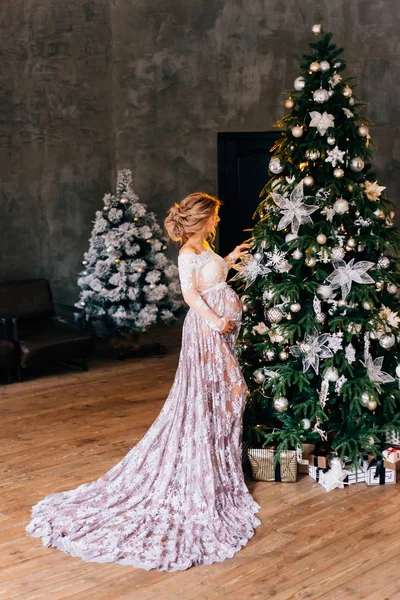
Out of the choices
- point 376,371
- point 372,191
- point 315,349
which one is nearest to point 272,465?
point 315,349

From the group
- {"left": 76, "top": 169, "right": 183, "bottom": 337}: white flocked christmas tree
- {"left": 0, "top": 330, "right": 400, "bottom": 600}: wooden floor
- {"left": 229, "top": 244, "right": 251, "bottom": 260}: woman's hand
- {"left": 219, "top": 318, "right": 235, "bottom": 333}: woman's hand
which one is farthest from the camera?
{"left": 76, "top": 169, "right": 183, "bottom": 337}: white flocked christmas tree

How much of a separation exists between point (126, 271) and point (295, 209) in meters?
3.73

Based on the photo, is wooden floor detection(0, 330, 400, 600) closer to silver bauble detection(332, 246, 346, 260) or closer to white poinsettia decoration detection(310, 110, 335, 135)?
silver bauble detection(332, 246, 346, 260)

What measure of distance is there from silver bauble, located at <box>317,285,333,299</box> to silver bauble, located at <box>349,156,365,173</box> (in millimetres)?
780

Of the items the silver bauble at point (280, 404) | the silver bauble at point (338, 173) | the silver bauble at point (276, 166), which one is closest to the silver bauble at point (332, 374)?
the silver bauble at point (280, 404)

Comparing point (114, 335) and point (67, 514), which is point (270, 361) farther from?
point (114, 335)

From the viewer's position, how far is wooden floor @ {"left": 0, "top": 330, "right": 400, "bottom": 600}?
3.83 m

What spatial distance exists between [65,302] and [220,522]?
551 centimetres

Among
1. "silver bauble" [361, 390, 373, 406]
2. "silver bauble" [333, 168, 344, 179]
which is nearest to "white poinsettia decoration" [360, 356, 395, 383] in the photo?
"silver bauble" [361, 390, 373, 406]

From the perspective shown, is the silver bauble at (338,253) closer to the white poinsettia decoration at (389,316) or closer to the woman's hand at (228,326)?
the white poinsettia decoration at (389,316)

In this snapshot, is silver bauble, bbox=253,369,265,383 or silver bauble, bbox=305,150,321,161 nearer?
silver bauble, bbox=305,150,321,161

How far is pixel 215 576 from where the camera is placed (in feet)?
13.0

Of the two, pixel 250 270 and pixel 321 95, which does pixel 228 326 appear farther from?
pixel 321 95

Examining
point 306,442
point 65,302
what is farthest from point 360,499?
point 65,302
